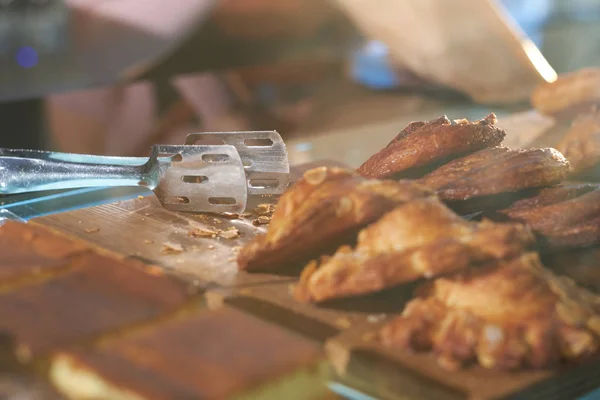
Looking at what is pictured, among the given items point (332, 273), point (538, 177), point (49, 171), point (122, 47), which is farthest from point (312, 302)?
point (122, 47)

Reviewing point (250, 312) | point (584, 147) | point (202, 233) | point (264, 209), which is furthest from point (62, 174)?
point (584, 147)

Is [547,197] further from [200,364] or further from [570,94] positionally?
[570,94]

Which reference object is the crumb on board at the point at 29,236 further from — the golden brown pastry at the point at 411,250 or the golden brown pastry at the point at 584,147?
the golden brown pastry at the point at 584,147

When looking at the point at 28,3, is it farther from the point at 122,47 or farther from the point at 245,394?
the point at 245,394

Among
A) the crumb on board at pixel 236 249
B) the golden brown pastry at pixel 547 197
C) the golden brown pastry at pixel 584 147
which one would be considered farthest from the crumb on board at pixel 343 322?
the golden brown pastry at pixel 584 147

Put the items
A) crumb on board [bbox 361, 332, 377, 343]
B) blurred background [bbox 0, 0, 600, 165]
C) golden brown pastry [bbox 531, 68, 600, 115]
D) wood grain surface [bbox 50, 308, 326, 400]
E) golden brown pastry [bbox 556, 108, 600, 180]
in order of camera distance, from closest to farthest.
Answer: wood grain surface [bbox 50, 308, 326, 400] < crumb on board [bbox 361, 332, 377, 343] < golden brown pastry [bbox 556, 108, 600, 180] < golden brown pastry [bbox 531, 68, 600, 115] < blurred background [bbox 0, 0, 600, 165]

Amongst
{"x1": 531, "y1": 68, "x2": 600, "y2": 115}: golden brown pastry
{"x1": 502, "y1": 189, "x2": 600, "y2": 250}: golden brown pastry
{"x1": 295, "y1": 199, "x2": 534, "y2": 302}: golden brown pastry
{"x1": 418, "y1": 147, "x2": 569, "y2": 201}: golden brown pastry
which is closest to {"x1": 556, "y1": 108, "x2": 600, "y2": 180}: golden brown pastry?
{"x1": 531, "y1": 68, "x2": 600, "y2": 115}: golden brown pastry

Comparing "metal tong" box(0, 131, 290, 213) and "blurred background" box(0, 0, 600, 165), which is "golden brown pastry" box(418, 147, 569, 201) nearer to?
"metal tong" box(0, 131, 290, 213)
